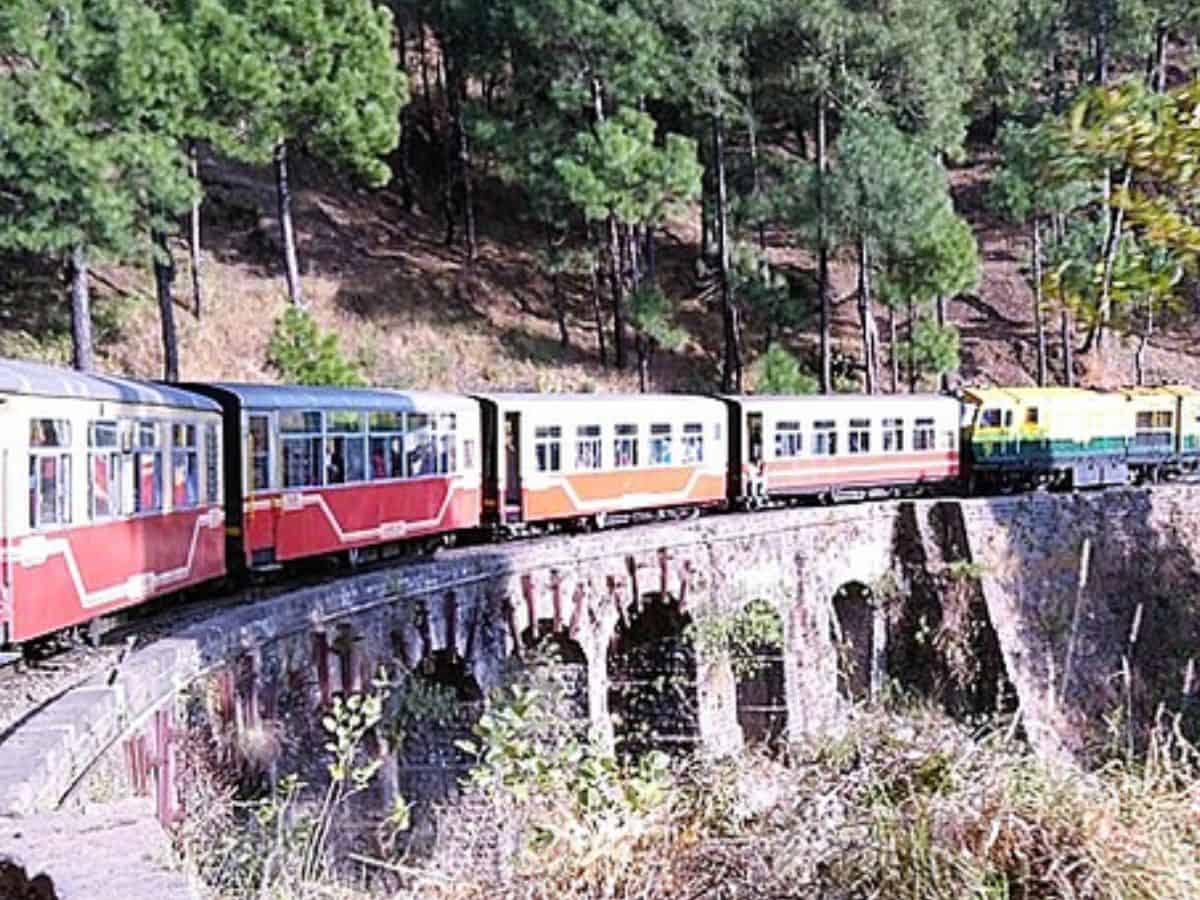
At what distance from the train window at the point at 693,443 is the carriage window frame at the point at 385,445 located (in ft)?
20.4

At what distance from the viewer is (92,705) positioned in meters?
7.50

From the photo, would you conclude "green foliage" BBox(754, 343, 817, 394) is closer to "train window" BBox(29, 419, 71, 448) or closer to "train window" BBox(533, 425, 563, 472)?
"train window" BBox(533, 425, 563, 472)

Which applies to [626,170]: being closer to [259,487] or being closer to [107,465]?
[259,487]

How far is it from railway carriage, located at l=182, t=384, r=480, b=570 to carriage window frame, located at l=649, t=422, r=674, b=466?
10.6 feet

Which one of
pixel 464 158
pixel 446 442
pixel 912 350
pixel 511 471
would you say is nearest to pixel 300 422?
pixel 446 442

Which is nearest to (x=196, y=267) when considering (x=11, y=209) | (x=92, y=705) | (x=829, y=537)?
(x=11, y=209)

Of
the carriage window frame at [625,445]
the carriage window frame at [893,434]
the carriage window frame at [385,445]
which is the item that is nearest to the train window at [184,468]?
the carriage window frame at [385,445]

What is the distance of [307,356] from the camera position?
25672 mm

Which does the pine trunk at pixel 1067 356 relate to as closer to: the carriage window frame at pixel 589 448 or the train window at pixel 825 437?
the train window at pixel 825 437

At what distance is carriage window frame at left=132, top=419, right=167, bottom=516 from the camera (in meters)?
11.0

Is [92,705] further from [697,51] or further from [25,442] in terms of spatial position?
[697,51]

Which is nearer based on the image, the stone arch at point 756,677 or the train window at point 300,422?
the train window at point 300,422

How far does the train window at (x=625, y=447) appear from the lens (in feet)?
66.2

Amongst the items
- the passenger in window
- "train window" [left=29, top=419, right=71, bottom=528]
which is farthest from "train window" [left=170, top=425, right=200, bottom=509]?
the passenger in window
